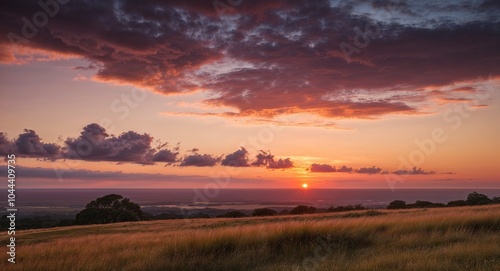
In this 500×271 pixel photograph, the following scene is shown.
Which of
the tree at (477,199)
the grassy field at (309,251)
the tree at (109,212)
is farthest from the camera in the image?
the tree at (109,212)

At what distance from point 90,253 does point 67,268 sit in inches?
85.7

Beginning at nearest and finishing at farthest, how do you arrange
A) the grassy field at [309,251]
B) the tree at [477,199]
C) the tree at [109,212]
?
the grassy field at [309,251], the tree at [477,199], the tree at [109,212]

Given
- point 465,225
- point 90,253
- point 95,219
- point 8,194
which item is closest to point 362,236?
point 465,225

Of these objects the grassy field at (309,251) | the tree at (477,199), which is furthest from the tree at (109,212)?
the tree at (477,199)

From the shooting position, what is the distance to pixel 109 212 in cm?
6019

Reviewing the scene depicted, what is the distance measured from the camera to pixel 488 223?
1691cm

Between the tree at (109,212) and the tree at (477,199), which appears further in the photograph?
the tree at (109,212)

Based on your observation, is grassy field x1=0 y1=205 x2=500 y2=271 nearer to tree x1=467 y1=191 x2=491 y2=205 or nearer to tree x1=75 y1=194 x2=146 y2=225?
tree x1=467 y1=191 x2=491 y2=205

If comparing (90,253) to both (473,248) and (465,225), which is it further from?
(465,225)

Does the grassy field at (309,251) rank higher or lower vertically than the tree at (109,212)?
higher

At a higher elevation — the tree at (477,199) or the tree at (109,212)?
the tree at (477,199)

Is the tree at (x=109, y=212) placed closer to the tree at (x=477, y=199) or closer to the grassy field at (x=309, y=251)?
the grassy field at (x=309, y=251)

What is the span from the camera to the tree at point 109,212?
59281 millimetres

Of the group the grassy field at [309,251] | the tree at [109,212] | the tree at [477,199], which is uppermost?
the grassy field at [309,251]
